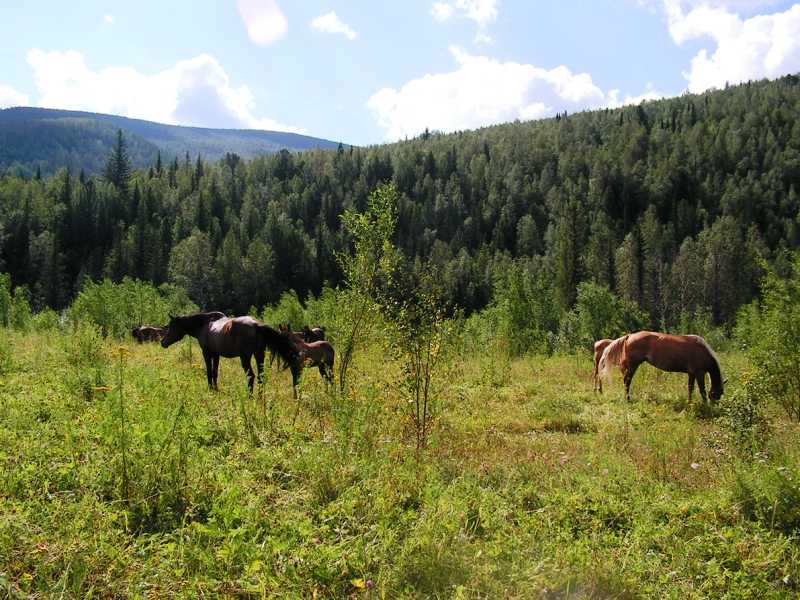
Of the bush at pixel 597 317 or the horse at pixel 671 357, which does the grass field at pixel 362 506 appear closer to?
the horse at pixel 671 357

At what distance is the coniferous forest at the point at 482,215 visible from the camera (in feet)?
231

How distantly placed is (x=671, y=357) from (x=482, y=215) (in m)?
104

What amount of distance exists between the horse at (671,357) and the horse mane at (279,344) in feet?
24.5

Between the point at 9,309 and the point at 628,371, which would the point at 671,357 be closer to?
the point at 628,371

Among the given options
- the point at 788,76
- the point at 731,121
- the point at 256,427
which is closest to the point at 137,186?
the point at 256,427

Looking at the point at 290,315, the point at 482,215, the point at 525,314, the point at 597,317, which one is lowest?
the point at 290,315

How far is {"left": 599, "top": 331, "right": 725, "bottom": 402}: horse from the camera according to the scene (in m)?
10.0

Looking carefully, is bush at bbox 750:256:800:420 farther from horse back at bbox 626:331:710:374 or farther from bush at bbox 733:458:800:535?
bush at bbox 733:458:800:535

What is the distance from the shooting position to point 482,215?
111625 mm

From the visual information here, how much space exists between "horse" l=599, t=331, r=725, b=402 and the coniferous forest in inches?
1705

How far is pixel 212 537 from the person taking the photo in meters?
3.91

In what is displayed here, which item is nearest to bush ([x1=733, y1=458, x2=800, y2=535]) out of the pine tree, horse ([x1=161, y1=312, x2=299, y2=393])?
horse ([x1=161, y1=312, x2=299, y2=393])

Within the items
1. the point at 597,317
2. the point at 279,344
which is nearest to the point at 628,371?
the point at 279,344

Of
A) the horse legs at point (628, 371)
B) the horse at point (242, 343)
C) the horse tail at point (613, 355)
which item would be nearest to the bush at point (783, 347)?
the horse legs at point (628, 371)
